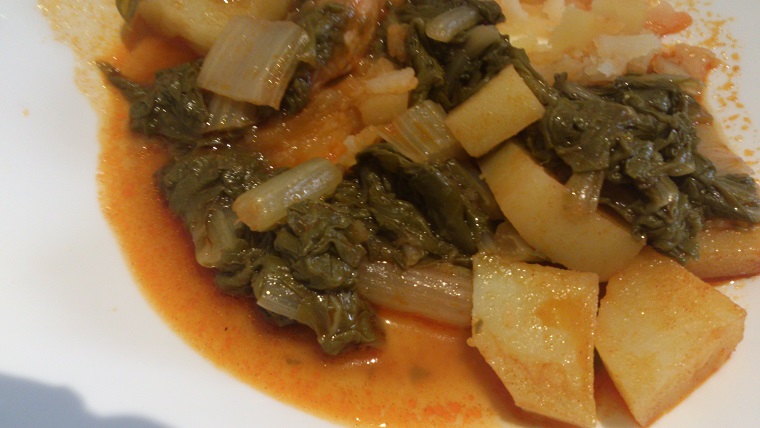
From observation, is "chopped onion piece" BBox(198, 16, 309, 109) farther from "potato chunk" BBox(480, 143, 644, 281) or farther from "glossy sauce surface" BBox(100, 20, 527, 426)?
"potato chunk" BBox(480, 143, 644, 281)

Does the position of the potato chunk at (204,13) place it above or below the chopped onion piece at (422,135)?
above

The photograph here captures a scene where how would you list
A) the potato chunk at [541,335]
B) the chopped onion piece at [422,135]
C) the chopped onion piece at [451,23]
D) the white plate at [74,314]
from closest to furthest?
the white plate at [74,314] → the potato chunk at [541,335] → the chopped onion piece at [422,135] → the chopped onion piece at [451,23]

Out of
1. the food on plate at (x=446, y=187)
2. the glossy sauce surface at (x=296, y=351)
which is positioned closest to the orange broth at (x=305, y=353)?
the glossy sauce surface at (x=296, y=351)

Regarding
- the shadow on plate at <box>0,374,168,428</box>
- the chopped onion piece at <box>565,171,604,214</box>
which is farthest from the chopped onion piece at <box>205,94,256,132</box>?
the chopped onion piece at <box>565,171,604,214</box>

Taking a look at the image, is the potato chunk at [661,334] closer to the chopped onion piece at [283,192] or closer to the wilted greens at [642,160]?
the wilted greens at [642,160]

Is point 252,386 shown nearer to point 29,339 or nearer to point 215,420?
point 215,420

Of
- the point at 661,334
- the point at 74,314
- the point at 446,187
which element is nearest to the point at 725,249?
the point at 661,334

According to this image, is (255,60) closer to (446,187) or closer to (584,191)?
(446,187)
